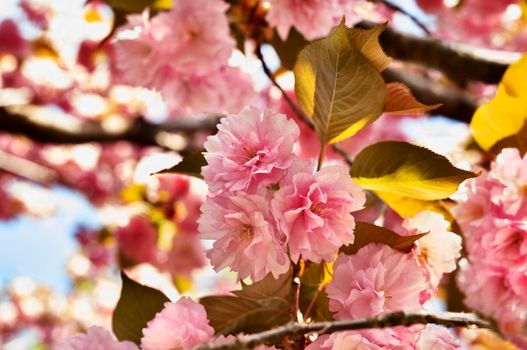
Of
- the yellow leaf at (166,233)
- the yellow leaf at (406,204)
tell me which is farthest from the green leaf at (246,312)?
the yellow leaf at (166,233)

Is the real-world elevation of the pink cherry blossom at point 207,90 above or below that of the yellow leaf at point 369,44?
below

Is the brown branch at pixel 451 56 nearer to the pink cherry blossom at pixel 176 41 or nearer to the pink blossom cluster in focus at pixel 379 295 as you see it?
the pink cherry blossom at pixel 176 41

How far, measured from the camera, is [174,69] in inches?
57.4

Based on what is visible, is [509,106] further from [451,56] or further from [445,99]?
[445,99]

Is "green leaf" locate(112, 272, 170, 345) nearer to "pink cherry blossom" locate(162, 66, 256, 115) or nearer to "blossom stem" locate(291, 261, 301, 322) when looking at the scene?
"blossom stem" locate(291, 261, 301, 322)

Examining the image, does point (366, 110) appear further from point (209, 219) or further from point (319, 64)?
point (209, 219)

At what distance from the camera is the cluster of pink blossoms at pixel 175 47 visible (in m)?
1.40

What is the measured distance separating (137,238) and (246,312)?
191 centimetres

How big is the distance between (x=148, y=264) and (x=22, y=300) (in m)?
3.04

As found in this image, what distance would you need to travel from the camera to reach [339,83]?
95 cm

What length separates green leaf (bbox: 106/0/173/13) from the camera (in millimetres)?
1490

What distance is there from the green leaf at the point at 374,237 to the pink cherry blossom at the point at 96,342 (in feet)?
1.02

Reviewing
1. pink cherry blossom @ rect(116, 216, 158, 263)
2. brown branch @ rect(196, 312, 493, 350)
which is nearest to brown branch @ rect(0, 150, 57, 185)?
pink cherry blossom @ rect(116, 216, 158, 263)

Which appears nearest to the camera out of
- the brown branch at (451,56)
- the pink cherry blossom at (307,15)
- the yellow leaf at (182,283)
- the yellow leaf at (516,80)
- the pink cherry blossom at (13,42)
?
the yellow leaf at (516,80)
